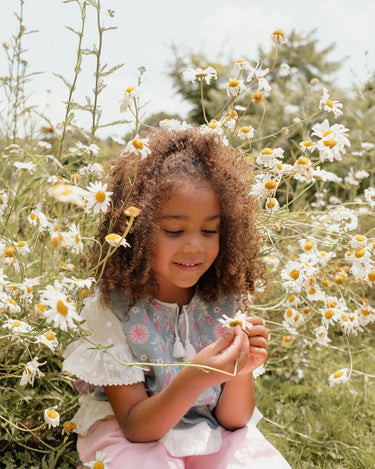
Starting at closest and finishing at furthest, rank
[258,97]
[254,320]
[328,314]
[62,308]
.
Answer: [62,308]
[254,320]
[258,97]
[328,314]

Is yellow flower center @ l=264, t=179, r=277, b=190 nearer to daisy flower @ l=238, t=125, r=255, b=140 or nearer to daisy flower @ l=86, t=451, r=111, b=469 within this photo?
daisy flower @ l=238, t=125, r=255, b=140

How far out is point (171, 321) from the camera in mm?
1184

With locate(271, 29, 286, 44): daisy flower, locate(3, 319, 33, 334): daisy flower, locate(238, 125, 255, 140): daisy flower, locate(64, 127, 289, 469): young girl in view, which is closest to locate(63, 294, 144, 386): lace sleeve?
locate(64, 127, 289, 469): young girl

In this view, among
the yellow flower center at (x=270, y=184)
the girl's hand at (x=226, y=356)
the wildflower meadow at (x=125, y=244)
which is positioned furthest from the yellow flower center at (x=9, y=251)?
the yellow flower center at (x=270, y=184)

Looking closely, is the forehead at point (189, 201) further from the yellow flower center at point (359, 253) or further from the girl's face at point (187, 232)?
the yellow flower center at point (359, 253)

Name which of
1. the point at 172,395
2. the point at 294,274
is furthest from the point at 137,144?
the point at 294,274

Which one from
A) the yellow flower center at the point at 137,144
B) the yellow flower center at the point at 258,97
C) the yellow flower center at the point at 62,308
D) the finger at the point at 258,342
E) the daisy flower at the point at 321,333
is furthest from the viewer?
the daisy flower at the point at 321,333

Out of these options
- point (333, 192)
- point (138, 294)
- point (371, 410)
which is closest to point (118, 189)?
point (138, 294)

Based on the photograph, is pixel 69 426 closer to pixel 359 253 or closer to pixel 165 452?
pixel 165 452

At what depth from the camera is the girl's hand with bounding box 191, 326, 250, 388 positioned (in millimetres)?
927

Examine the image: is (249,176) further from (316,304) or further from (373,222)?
(373,222)

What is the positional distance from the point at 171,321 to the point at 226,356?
0.27m

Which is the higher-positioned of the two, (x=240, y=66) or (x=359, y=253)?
(x=240, y=66)

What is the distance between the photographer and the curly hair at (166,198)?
1.08 metres
